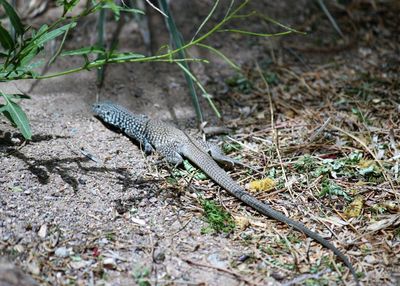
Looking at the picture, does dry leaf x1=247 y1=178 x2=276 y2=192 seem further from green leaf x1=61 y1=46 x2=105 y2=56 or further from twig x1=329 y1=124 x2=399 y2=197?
green leaf x1=61 y1=46 x2=105 y2=56

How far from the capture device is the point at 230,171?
4.20 meters

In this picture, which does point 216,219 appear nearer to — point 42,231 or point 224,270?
point 224,270

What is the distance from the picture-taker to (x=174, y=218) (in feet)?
11.8

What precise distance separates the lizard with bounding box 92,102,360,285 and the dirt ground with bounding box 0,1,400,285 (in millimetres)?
88

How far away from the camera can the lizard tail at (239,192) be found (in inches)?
131

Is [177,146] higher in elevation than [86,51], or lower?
lower

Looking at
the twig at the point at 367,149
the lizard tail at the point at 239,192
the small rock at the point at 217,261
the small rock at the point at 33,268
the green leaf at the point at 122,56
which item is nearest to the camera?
the small rock at the point at 33,268

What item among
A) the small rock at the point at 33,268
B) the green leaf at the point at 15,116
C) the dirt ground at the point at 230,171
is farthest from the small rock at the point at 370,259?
the green leaf at the point at 15,116

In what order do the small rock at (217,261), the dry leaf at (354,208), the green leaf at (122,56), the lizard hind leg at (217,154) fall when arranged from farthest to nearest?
1. the lizard hind leg at (217,154)
2. the dry leaf at (354,208)
3. the green leaf at (122,56)
4. the small rock at (217,261)

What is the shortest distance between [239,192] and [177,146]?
801 millimetres

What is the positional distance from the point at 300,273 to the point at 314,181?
0.99m

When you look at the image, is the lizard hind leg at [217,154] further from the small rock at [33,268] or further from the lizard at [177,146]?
the small rock at [33,268]

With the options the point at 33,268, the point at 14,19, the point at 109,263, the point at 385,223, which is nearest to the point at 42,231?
the point at 33,268

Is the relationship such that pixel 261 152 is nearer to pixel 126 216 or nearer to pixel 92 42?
pixel 126 216
